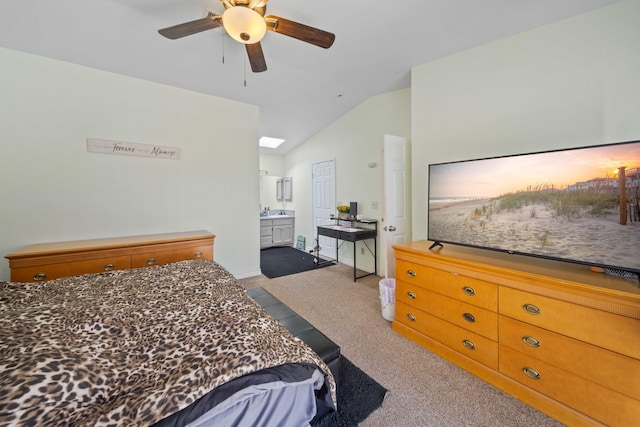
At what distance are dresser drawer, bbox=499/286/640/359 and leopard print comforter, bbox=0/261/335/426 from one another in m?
1.39

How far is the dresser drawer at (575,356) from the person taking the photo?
1.25 metres

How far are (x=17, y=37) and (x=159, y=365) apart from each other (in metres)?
3.46

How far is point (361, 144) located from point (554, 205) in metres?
3.04

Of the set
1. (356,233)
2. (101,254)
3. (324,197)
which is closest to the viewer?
(101,254)

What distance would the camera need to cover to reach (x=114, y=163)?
9.64 feet

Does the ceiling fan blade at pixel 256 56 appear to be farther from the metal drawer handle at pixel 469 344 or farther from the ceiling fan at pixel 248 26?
the metal drawer handle at pixel 469 344

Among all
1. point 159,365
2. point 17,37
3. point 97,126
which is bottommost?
point 159,365

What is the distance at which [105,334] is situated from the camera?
106cm

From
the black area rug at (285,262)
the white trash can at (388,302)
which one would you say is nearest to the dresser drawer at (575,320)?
the white trash can at (388,302)

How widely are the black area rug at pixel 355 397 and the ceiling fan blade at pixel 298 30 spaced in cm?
245

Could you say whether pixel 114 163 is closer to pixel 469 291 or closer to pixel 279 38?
pixel 279 38

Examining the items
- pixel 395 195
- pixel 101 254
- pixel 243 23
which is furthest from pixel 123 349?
pixel 395 195

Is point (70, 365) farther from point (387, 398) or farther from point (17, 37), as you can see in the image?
point (17, 37)

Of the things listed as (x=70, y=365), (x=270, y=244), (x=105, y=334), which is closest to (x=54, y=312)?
(x=105, y=334)
